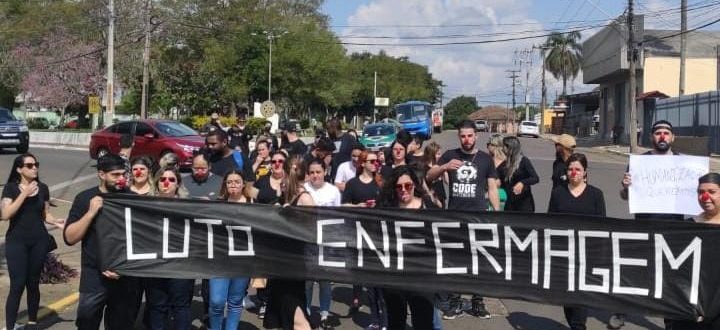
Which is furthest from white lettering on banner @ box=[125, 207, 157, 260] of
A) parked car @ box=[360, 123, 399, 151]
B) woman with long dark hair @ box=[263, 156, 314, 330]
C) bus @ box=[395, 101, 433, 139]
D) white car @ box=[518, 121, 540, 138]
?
white car @ box=[518, 121, 540, 138]

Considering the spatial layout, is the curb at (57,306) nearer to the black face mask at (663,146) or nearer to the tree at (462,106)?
the black face mask at (663,146)

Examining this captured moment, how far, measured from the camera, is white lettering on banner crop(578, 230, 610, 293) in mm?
5773

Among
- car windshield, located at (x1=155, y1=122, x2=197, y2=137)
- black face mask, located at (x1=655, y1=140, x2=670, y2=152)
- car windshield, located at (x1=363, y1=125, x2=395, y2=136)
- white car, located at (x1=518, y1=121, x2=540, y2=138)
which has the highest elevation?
white car, located at (x1=518, y1=121, x2=540, y2=138)

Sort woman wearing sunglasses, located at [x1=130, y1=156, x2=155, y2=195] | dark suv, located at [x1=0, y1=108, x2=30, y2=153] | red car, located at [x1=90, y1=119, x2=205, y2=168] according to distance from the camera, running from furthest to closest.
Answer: dark suv, located at [x1=0, y1=108, x2=30, y2=153], red car, located at [x1=90, y1=119, x2=205, y2=168], woman wearing sunglasses, located at [x1=130, y1=156, x2=155, y2=195]

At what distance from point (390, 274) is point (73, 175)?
18.1m

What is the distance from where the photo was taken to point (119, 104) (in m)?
82.7

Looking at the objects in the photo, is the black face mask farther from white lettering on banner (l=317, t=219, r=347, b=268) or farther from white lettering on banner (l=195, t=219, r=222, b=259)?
white lettering on banner (l=195, t=219, r=222, b=259)

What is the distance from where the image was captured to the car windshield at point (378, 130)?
3566cm

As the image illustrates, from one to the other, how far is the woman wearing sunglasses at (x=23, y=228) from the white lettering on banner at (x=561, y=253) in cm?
370

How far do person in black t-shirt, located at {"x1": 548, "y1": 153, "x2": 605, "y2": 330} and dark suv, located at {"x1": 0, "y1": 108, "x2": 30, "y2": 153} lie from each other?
2637cm

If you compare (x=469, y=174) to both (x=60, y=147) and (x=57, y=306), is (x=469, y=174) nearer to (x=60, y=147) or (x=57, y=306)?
(x=57, y=306)

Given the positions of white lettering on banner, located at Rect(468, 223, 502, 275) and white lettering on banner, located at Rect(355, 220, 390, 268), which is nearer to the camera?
white lettering on banner, located at Rect(468, 223, 502, 275)

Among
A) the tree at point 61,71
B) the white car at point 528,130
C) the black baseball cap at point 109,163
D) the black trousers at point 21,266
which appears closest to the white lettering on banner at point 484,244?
the black baseball cap at point 109,163

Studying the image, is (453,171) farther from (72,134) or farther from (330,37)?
(330,37)
